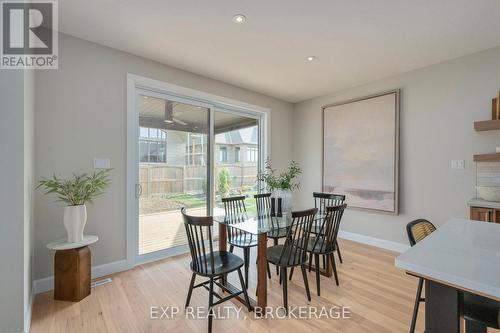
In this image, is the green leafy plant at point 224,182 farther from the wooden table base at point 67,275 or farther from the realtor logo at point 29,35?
the realtor logo at point 29,35

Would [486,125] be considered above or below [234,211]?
above

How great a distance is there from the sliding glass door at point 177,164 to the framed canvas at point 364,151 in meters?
1.82

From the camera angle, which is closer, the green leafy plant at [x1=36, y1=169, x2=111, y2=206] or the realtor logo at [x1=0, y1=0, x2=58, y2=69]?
the realtor logo at [x1=0, y1=0, x2=58, y2=69]

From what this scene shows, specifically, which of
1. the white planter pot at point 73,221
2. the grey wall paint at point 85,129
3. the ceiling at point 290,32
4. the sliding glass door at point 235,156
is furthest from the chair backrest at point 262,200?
the white planter pot at point 73,221

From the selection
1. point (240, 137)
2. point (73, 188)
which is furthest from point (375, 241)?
point (73, 188)

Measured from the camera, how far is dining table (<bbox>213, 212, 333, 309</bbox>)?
208cm

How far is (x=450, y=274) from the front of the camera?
90cm

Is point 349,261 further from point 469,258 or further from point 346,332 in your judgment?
point 469,258

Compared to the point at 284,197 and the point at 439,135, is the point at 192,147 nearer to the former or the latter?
the point at 284,197

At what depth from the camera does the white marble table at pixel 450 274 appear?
86cm

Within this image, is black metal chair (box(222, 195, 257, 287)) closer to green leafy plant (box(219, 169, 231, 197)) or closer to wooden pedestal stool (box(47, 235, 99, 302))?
green leafy plant (box(219, 169, 231, 197))

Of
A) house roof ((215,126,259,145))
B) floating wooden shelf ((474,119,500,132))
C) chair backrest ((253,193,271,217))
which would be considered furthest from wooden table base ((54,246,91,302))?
floating wooden shelf ((474,119,500,132))

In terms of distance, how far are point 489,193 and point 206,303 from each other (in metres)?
3.47

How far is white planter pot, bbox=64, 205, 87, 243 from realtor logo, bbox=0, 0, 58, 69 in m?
1.30
